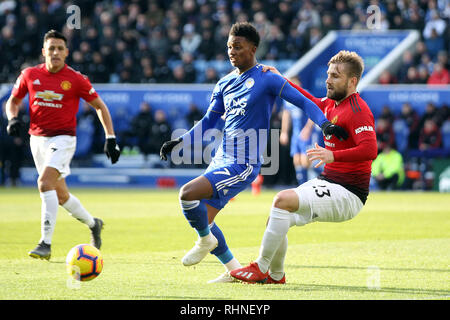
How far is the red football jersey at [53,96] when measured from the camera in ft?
31.0

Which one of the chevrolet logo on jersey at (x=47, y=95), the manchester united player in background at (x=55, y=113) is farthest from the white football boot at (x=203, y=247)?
the chevrolet logo on jersey at (x=47, y=95)

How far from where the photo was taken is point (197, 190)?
7016 millimetres

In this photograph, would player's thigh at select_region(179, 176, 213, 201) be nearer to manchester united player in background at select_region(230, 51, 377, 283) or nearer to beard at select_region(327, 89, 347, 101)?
manchester united player in background at select_region(230, 51, 377, 283)

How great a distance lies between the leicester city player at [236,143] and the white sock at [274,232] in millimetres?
520

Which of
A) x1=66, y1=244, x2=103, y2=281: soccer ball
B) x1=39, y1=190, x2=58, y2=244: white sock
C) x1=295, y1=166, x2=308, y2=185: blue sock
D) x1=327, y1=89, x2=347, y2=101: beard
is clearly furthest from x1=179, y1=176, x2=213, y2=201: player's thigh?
x1=295, y1=166, x2=308, y2=185: blue sock

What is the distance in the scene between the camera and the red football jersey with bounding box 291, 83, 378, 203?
660cm

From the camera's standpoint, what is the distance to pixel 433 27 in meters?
25.6

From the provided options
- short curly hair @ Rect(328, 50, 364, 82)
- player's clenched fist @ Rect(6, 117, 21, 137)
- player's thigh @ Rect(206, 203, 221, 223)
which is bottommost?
player's thigh @ Rect(206, 203, 221, 223)

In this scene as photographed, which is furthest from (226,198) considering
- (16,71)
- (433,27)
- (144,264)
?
(16,71)

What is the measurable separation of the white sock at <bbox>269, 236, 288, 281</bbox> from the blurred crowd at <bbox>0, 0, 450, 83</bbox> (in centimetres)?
1809

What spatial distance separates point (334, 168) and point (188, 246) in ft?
12.4

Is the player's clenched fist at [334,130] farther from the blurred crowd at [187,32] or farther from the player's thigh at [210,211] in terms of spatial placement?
the blurred crowd at [187,32]

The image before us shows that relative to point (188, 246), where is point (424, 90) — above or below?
above
